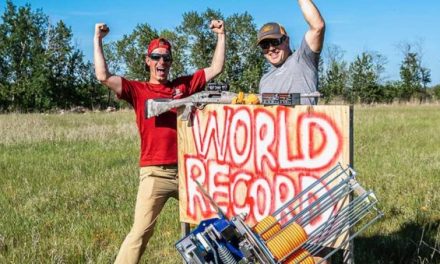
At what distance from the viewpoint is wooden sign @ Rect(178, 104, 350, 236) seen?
143 inches

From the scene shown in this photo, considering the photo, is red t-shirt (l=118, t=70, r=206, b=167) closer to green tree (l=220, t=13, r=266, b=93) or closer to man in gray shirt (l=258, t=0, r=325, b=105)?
man in gray shirt (l=258, t=0, r=325, b=105)

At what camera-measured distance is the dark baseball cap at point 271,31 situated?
14.4 feet

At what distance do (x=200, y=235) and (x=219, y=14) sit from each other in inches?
3028

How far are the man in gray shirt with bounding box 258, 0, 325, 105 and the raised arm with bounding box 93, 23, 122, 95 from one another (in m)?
1.19

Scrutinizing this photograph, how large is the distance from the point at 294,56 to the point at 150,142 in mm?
1401

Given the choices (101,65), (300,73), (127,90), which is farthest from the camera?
(127,90)

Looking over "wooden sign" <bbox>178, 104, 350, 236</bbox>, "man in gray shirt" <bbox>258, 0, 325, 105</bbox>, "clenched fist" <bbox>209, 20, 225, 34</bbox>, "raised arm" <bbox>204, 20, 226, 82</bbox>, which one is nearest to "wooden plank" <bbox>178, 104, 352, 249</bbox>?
"wooden sign" <bbox>178, 104, 350, 236</bbox>

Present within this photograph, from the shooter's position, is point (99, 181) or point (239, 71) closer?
point (99, 181)

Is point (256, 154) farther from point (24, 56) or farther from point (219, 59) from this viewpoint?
point (24, 56)

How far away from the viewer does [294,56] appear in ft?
14.1

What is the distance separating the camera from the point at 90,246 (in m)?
6.10

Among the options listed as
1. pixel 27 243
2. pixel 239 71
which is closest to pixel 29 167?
pixel 27 243

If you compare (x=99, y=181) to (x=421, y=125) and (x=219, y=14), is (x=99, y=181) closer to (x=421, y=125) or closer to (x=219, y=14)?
(x=421, y=125)

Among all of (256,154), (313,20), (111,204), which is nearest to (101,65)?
(256,154)
